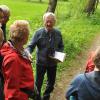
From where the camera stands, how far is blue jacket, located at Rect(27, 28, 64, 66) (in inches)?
265

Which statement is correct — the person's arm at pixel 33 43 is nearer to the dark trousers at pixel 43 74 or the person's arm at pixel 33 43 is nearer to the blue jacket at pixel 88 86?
the dark trousers at pixel 43 74

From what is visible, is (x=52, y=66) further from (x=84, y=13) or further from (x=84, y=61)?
(x=84, y=13)

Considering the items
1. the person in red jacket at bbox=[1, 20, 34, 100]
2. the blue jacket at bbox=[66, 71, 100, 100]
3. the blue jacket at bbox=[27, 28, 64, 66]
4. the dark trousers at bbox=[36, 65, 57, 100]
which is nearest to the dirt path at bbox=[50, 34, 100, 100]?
the dark trousers at bbox=[36, 65, 57, 100]

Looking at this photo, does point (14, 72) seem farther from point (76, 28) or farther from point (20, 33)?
point (76, 28)

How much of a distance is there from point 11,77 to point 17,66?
0.49ft

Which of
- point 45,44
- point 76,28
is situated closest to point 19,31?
point 45,44

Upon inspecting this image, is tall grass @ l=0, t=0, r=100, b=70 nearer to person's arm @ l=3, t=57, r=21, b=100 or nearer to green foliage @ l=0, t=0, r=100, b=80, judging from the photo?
green foliage @ l=0, t=0, r=100, b=80

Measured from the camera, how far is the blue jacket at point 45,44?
6734 mm

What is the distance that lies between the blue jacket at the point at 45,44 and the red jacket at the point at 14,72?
1.98 metres

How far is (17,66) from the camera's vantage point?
4.59 m

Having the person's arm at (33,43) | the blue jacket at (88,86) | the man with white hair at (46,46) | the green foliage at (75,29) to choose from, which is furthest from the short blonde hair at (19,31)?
the green foliage at (75,29)

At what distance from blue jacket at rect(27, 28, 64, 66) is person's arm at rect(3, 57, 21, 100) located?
6.95 ft

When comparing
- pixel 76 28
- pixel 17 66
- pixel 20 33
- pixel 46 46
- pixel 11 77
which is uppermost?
pixel 20 33

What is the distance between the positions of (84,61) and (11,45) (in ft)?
22.8
